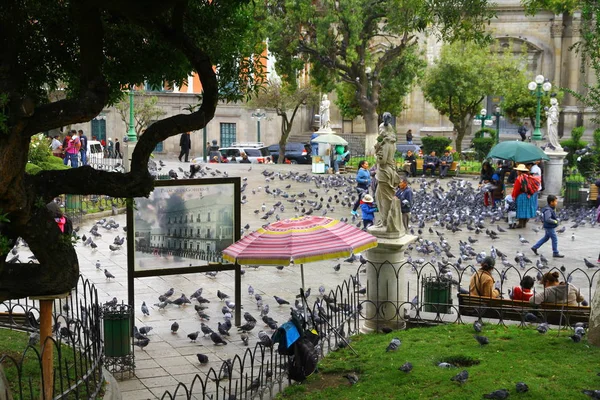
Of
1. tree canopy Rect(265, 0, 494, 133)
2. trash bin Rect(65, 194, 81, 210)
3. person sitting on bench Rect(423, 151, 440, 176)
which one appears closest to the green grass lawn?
trash bin Rect(65, 194, 81, 210)

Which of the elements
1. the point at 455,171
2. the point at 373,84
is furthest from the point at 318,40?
the point at 455,171

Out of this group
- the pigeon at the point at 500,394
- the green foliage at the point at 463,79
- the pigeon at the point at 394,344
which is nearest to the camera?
the pigeon at the point at 500,394

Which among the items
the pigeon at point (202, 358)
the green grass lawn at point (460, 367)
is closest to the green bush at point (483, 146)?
the green grass lawn at point (460, 367)

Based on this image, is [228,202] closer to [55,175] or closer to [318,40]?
[55,175]

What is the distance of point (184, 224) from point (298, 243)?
2.85 metres

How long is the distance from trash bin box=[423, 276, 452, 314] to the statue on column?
0.86 meters

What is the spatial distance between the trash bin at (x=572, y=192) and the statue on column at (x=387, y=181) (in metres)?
13.8

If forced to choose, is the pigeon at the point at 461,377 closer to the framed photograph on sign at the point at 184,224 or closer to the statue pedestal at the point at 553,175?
the framed photograph on sign at the point at 184,224

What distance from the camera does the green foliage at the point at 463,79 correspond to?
129 feet

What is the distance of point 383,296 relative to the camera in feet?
34.8

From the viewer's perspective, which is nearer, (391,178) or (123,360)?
(123,360)

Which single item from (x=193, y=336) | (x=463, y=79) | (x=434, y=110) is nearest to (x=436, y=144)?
(x=463, y=79)

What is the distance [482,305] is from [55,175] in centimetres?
583

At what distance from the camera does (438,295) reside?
1076 centimetres
